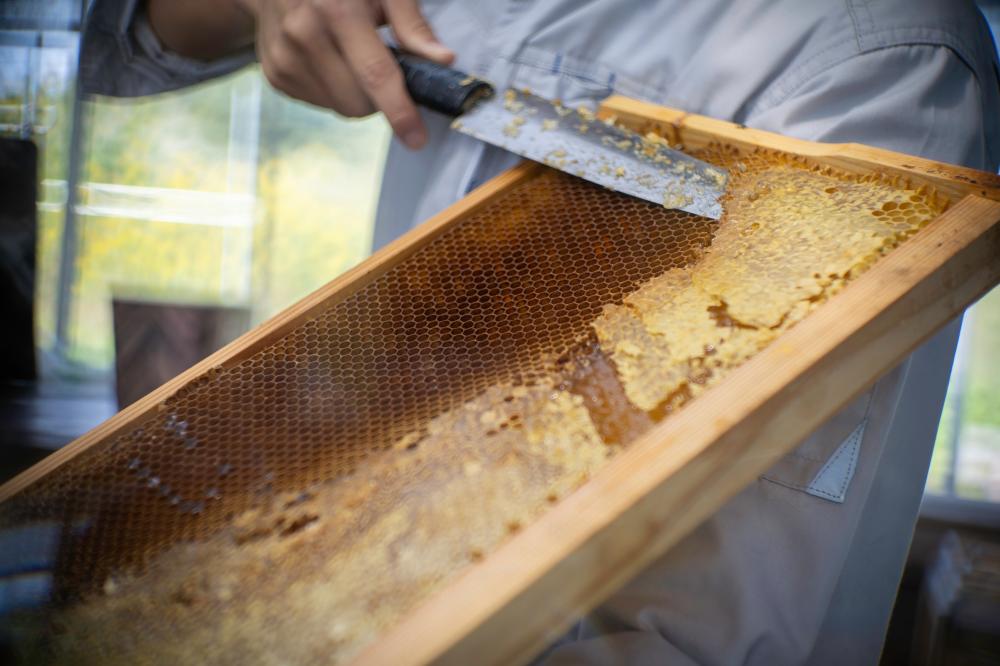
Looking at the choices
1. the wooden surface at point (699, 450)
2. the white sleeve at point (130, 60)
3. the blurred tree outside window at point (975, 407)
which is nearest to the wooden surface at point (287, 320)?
the wooden surface at point (699, 450)

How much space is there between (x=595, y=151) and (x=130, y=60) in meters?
0.97

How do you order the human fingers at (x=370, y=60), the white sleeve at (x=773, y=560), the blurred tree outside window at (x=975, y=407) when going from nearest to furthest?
the white sleeve at (x=773, y=560), the human fingers at (x=370, y=60), the blurred tree outside window at (x=975, y=407)

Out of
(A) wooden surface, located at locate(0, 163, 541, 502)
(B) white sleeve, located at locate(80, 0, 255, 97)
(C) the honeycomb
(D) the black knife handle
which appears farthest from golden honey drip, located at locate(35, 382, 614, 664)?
(B) white sleeve, located at locate(80, 0, 255, 97)

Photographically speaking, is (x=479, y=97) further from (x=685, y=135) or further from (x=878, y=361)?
(x=878, y=361)

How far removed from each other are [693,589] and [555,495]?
0.28 meters

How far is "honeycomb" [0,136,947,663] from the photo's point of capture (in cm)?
47

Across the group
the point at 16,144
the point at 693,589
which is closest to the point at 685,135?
the point at 693,589

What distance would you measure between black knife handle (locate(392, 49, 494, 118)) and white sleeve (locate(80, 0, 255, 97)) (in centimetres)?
56

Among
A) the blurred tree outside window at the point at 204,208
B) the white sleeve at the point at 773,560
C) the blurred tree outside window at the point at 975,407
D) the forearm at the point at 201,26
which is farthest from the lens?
the blurred tree outside window at the point at 975,407

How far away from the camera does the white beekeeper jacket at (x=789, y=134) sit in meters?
0.64

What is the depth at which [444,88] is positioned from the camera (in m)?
0.82

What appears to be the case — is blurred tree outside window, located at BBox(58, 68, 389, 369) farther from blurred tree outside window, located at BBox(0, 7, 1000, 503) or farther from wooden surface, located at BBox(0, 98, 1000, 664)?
wooden surface, located at BBox(0, 98, 1000, 664)

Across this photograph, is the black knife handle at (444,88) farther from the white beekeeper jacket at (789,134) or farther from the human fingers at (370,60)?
the white beekeeper jacket at (789,134)

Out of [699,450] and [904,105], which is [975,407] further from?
[699,450]
